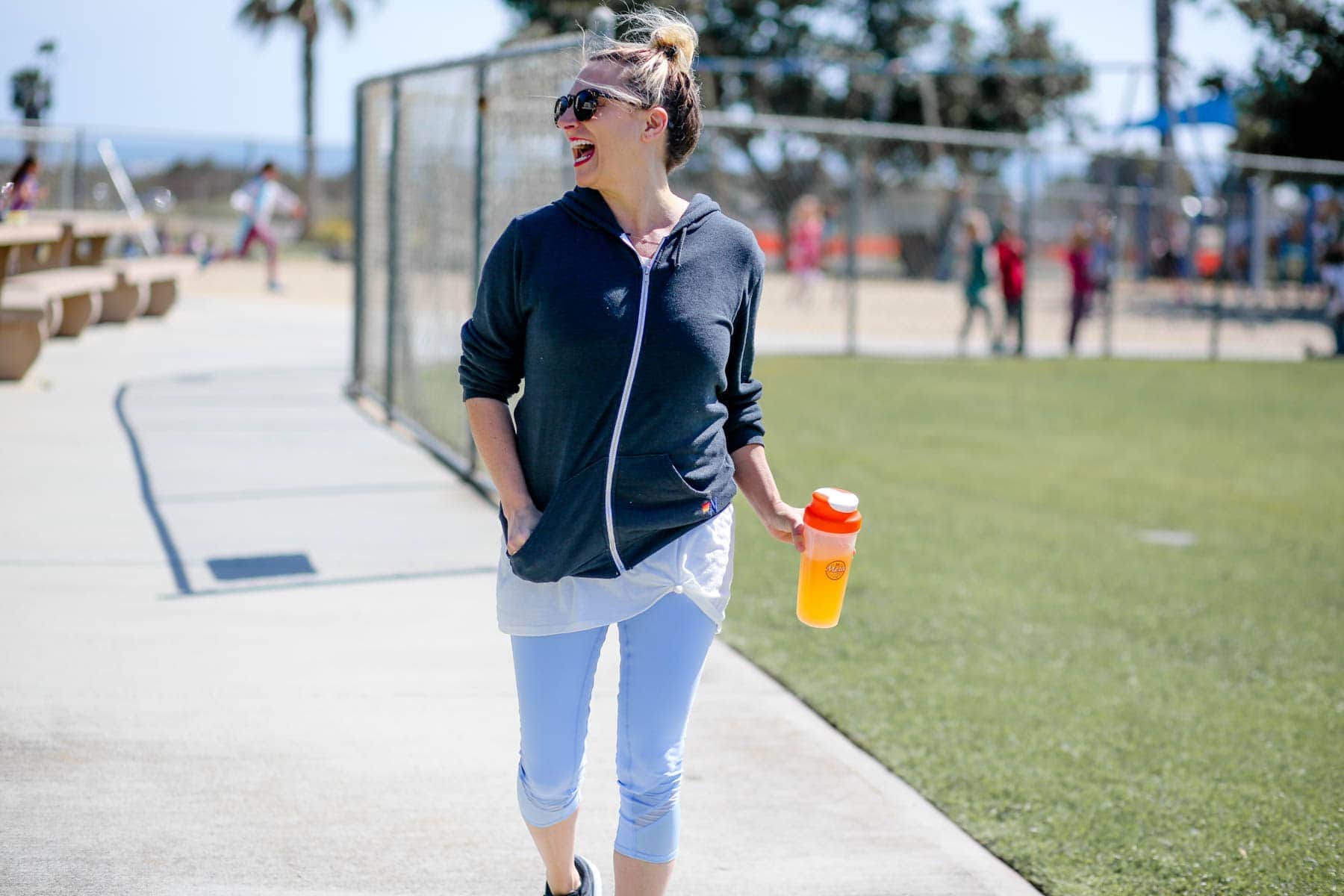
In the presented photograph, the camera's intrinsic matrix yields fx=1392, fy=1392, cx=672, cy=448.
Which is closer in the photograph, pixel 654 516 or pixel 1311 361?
pixel 654 516

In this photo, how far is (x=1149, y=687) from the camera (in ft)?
16.6

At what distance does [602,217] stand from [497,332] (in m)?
0.29

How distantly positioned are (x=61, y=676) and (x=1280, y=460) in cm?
946

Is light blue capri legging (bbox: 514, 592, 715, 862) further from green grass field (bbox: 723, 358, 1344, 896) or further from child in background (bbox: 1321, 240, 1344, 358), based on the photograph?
child in background (bbox: 1321, 240, 1344, 358)

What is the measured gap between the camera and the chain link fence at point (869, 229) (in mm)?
7918

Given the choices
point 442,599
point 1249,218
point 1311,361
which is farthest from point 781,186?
point 442,599

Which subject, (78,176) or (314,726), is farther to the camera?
(78,176)

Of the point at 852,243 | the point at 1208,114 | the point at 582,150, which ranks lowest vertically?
the point at 852,243

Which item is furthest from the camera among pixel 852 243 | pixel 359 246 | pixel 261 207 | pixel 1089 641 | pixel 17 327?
pixel 261 207

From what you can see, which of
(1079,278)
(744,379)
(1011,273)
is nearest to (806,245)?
(1079,278)

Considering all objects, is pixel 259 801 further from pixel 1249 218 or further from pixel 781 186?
pixel 781 186

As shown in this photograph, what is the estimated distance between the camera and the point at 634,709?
2654 mm

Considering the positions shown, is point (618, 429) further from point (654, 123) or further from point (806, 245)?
point (806, 245)

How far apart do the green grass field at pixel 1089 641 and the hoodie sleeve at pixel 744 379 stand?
1.44 meters
